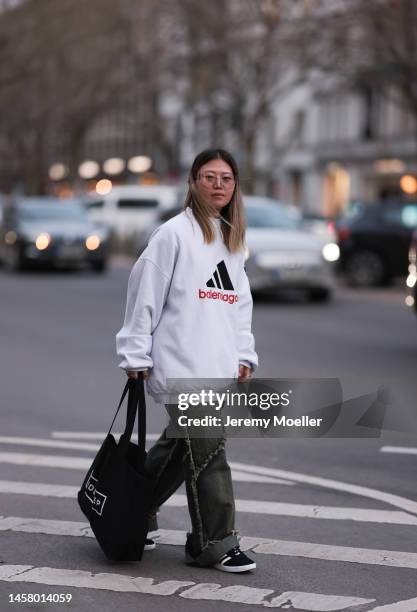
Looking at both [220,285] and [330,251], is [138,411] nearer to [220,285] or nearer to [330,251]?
[220,285]

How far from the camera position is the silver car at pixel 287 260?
1983 centimetres

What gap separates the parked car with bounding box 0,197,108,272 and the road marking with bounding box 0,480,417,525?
20909 millimetres

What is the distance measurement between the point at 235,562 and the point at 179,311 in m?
1.02

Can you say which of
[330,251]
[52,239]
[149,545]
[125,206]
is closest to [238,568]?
[149,545]

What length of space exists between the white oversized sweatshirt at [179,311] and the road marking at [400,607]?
1094 mm

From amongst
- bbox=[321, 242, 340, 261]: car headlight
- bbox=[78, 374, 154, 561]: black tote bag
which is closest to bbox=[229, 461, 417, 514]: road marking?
bbox=[78, 374, 154, 561]: black tote bag

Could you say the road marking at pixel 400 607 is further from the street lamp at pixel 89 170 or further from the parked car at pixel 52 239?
the street lamp at pixel 89 170

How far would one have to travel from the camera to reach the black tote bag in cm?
549

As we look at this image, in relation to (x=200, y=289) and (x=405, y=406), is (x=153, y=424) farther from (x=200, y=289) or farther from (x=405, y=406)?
(x=200, y=289)

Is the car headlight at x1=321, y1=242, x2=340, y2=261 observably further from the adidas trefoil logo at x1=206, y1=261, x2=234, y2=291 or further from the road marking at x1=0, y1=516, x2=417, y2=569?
the adidas trefoil logo at x1=206, y1=261, x2=234, y2=291

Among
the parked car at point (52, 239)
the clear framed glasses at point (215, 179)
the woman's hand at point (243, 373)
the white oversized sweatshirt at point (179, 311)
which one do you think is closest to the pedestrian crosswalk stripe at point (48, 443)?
the woman's hand at point (243, 373)

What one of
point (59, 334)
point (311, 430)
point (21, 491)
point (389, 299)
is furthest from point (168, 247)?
point (389, 299)

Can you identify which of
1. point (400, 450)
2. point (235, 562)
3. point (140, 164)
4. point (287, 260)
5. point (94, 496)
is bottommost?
point (400, 450)

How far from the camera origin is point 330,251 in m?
22.0
